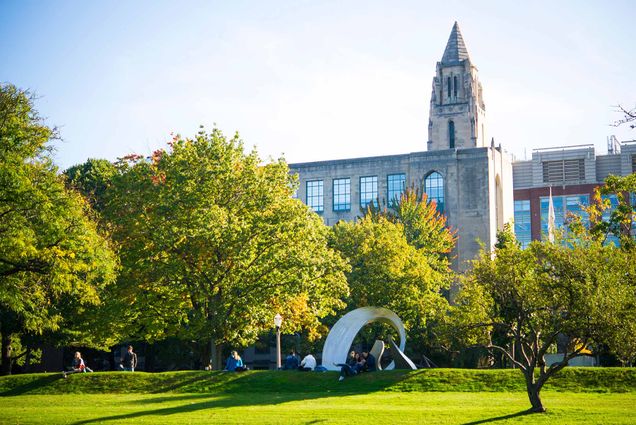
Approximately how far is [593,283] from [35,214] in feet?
65.5

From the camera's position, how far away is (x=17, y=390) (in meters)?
37.4

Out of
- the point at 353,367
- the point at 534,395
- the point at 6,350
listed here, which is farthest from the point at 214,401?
the point at 6,350

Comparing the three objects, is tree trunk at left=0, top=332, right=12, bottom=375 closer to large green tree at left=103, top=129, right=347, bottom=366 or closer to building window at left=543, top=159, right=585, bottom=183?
large green tree at left=103, top=129, right=347, bottom=366

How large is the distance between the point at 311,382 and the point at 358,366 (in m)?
2.31

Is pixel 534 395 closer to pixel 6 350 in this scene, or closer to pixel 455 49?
pixel 6 350

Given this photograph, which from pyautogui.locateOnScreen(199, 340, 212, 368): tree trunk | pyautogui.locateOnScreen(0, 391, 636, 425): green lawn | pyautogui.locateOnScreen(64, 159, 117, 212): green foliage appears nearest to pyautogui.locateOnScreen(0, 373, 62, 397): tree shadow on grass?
pyautogui.locateOnScreen(0, 391, 636, 425): green lawn

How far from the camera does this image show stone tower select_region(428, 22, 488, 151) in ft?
364

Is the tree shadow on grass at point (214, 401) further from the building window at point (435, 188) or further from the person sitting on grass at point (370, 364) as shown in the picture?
the building window at point (435, 188)

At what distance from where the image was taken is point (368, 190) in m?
95.4

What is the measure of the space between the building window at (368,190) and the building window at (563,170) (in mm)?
48723

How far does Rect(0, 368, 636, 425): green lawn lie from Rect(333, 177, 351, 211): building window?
2292 inches

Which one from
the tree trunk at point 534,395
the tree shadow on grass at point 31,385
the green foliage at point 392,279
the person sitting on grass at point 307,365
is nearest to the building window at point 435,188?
the green foliage at point 392,279

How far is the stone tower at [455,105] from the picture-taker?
110812 mm

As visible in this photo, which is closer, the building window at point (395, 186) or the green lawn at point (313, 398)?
the green lawn at point (313, 398)
